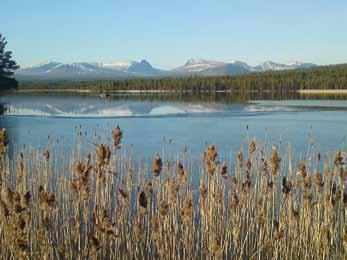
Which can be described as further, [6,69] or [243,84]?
[243,84]

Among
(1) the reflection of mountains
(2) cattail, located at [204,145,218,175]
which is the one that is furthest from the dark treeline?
(2) cattail, located at [204,145,218,175]

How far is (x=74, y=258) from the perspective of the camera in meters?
7.36

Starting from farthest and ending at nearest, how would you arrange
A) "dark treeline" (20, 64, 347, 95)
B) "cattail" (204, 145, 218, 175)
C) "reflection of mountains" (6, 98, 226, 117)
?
"dark treeline" (20, 64, 347, 95)
"reflection of mountains" (6, 98, 226, 117)
"cattail" (204, 145, 218, 175)

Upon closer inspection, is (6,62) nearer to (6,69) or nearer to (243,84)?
(6,69)

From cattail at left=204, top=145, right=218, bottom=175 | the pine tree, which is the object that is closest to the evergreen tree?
the pine tree

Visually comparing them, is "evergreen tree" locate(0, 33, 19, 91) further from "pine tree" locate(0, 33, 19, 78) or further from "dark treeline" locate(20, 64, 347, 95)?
"dark treeline" locate(20, 64, 347, 95)

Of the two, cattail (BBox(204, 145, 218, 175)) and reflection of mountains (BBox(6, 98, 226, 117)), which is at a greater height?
cattail (BBox(204, 145, 218, 175))

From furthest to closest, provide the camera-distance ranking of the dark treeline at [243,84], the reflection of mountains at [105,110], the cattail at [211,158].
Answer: the dark treeline at [243,84] < the reflection of mountains at [105,110] < the cattail at [211,158]

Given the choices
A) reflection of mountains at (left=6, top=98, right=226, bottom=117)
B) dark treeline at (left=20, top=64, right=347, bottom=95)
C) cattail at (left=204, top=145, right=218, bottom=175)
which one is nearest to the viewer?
cattail at (left=204, top=145, right=218, bottom=175)

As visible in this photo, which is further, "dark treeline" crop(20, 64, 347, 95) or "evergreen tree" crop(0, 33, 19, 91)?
"dark treeline" crop(20, 64, 347, 95)

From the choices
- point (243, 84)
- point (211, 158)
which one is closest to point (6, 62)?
point (211, 158)

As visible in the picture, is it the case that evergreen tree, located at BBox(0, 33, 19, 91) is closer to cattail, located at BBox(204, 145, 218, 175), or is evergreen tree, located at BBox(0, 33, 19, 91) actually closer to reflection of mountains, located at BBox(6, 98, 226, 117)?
reflection of mountains, located at BBox(6, 98, 226, 117)

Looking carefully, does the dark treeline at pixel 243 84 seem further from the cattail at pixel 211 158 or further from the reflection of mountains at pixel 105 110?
the cattail at pixel 211 158

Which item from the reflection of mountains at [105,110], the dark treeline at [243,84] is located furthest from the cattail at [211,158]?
the dark treeline at [243,84]
